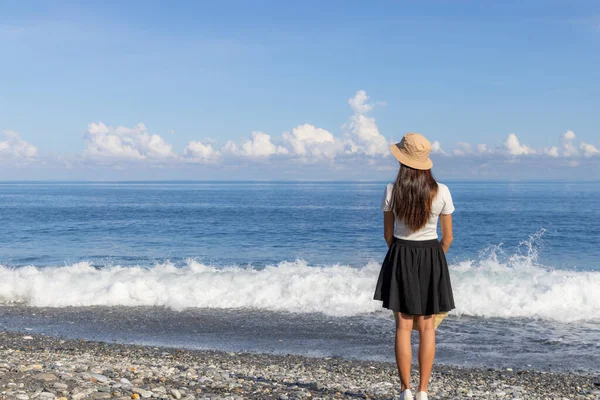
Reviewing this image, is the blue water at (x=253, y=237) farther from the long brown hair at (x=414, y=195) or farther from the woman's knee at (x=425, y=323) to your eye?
the long brown hair at (x=414, y=195)

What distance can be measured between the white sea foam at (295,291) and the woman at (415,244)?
305 inches

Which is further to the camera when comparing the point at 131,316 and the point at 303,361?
the point at 131,316

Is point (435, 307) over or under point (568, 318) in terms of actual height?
over

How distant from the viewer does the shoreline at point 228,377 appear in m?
6.09

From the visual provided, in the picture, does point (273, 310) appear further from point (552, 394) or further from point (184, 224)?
point (184, 224)

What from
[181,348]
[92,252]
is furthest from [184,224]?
[181,348]

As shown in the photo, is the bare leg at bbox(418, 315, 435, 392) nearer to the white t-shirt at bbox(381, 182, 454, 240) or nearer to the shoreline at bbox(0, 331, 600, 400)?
the white t-shirt at bbox(381, 182, 454, 240)

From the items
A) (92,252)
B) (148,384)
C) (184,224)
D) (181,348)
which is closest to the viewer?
(148,384)

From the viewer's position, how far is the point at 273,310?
534 inches

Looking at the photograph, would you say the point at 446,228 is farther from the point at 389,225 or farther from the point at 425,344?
the point at 425,344

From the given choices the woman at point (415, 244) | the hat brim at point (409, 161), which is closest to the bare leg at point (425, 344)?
the woman at point (415, 244)

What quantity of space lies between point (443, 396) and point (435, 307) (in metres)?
1.90

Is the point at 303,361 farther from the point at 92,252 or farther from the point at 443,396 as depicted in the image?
the point at 92,252

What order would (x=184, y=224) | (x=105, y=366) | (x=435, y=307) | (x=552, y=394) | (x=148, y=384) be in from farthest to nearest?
(x=184, y=224)
(x=105, y=366)
(x=552, y=394)
(x=148, y=384)
(x=435, y=307)
